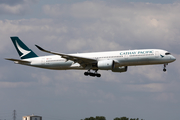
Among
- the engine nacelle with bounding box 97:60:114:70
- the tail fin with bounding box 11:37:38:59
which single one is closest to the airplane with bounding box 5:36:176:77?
the engine nacelle with bounding box 97:60:114:70

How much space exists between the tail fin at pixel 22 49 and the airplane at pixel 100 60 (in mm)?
1630

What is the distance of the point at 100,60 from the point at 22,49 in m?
20.8

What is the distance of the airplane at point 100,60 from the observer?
74875 millimetres

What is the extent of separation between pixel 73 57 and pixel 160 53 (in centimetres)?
1738

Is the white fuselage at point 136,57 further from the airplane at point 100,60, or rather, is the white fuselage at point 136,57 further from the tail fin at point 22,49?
the tail fin at point 22,49

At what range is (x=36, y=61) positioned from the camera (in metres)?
83.2

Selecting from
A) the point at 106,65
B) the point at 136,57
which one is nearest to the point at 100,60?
the point at 106,65

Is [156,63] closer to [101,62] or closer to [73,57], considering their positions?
[101,62]

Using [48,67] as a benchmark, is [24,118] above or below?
below

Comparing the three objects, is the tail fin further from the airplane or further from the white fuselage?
the white fuselage

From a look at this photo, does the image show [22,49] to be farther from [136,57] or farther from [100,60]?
[136,57]

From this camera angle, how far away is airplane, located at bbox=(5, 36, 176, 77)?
7488 centimetres

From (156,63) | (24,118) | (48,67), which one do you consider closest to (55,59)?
(48,67)

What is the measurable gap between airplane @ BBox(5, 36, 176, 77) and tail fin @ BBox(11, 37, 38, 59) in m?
1.63
